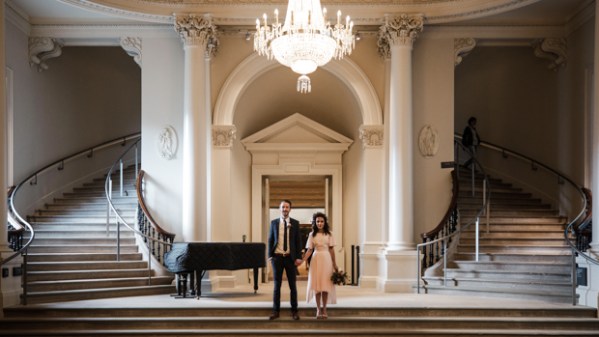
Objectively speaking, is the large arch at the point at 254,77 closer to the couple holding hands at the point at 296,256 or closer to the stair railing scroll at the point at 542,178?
the stair railing scroll at the point at 542,178

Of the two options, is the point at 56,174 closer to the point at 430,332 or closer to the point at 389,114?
the point at 389,114

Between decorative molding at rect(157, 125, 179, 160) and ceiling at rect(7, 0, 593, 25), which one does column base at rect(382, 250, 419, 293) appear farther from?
decorative molding at rect(157, 125, 179, 160)

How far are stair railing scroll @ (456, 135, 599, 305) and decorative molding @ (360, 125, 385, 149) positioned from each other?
334 cm

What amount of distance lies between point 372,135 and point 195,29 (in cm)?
353

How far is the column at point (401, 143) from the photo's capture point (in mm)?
13352

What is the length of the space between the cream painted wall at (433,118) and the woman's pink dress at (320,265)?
14.4 feet

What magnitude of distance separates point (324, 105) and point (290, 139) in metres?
1.00

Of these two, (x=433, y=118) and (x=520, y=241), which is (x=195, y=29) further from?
(x=520, y=241)

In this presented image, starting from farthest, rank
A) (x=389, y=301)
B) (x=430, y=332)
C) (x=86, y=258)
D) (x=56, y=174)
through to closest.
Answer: (x=56, y=174) < (x=86, y=258) < (x=389, y=301) < (x=430, y=332)

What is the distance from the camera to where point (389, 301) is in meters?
11.2

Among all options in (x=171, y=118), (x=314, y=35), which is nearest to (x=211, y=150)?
(x=171, y=118)

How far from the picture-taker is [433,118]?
45.7ft

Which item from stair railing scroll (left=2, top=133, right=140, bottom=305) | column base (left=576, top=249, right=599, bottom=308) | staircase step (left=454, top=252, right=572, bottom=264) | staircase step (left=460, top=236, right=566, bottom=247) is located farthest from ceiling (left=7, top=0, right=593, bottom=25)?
column base (left=576, top=249, right=599, bottom=308)

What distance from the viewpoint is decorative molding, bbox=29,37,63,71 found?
14000 millimetres
